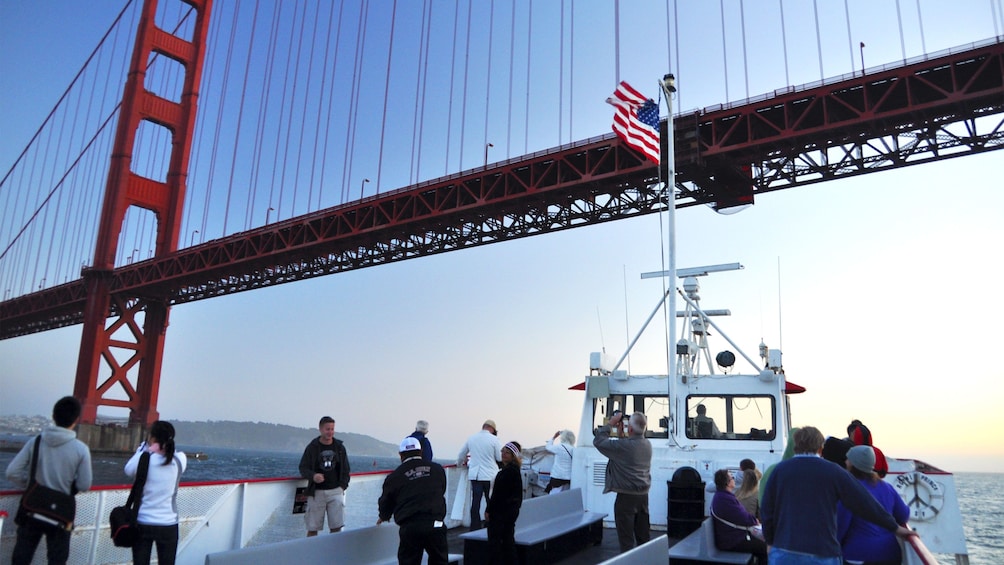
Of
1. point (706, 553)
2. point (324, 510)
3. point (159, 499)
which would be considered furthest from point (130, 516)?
point (706, 553)

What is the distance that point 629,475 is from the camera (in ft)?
19.9

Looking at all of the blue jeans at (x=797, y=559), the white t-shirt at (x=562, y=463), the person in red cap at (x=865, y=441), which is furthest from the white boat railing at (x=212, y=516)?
the person in red cap at (x=865, y=441)

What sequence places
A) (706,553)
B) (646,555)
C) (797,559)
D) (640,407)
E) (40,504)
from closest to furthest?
(797,559), (40,504), (646,555), (706,553), (640,407)

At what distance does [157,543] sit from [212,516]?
51.9 inches

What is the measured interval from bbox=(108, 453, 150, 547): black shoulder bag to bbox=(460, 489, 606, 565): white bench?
255 centimetres

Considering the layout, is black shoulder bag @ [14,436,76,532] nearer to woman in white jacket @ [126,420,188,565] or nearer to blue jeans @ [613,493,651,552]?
woman in white jacket @ [126,420,188,565]

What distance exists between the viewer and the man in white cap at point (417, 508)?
4.55 m

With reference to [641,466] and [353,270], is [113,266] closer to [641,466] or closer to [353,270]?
[353,270]

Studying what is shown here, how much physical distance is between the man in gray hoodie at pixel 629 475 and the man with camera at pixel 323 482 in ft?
7.39

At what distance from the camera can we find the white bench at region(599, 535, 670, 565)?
3.72 meters

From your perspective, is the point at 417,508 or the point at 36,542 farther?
the point at 417,508

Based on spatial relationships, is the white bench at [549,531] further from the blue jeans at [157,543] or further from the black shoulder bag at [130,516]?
the black shoulder bag at [130,516]

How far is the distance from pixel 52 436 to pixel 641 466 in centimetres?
434

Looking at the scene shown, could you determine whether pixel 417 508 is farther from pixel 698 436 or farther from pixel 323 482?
pixel 698 436
